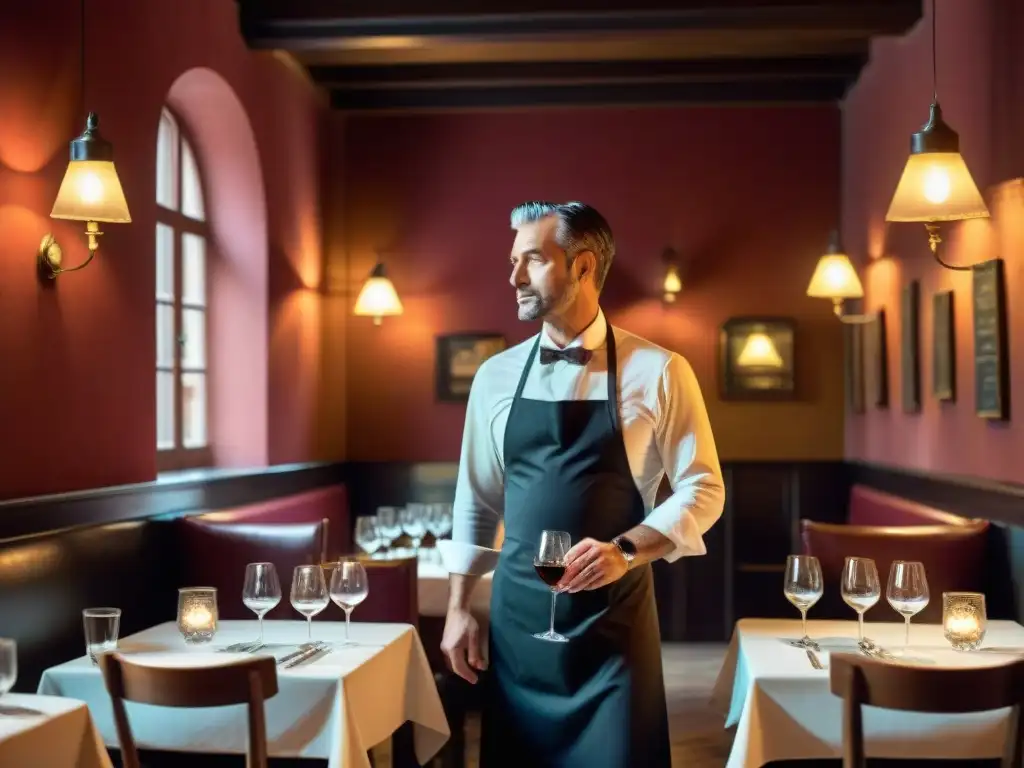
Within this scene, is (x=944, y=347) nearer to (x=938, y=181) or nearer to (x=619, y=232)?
(x=938, y=181)

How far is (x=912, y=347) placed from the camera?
589 centimetres

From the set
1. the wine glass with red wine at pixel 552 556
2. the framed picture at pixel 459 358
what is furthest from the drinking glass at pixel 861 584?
the framed picture at pixel 459 358

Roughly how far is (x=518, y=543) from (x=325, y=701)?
0.67 metres

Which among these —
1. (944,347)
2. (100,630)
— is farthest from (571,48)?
(100,630)

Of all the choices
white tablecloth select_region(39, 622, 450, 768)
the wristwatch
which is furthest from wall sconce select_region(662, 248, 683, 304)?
the wristwatch

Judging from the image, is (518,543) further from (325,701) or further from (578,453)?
(325,701)

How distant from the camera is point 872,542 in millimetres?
4562

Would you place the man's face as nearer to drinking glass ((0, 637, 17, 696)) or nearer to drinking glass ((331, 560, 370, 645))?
drinking glass ((331, 560, 370, 645))

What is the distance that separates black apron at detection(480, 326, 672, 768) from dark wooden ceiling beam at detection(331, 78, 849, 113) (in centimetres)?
543

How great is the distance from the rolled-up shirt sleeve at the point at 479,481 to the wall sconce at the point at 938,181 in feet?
7.22

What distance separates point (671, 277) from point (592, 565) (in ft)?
17.8

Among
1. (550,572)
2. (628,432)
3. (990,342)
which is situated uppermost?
(990,342)

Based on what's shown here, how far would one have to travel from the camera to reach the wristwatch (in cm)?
226

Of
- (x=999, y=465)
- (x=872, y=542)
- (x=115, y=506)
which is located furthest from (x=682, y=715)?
(x=115, y=506)
